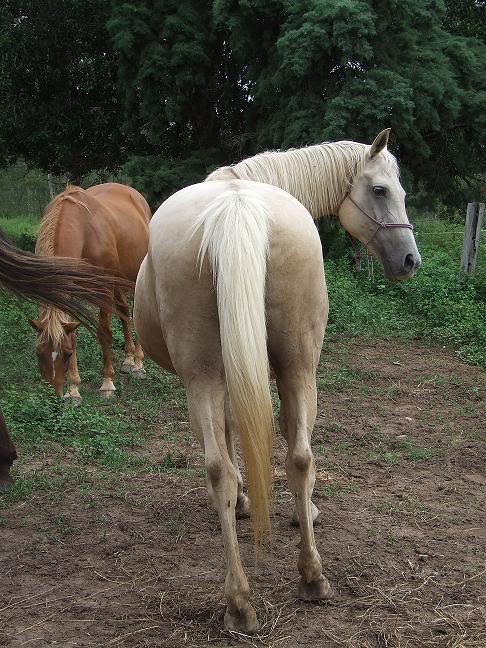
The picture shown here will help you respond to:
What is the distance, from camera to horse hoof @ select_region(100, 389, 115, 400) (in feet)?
21.3

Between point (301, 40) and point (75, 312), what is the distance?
911cm

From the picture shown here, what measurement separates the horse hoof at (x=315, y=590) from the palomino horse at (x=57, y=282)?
1.61 m

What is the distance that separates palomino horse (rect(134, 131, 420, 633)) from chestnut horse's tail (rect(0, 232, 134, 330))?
29.2 inches

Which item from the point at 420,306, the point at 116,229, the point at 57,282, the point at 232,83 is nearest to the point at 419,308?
the point at 420,306

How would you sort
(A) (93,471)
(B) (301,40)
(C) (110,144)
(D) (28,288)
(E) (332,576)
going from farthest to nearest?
(C) (110,144)
(B) (301,40)
(A) (93,471)
(D) (28,288)
(E) (332,576)

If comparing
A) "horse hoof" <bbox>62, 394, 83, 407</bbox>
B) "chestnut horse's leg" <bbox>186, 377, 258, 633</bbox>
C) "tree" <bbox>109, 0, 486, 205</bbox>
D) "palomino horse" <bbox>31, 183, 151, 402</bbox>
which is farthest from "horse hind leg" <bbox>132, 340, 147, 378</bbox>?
"tree" <bbox>109, 0, 486, 205</bbox>

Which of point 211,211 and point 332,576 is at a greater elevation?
point 211,211

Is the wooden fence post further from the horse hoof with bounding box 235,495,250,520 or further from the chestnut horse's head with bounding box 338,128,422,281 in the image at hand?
the horse hoof with bounding box 235,495,250,520

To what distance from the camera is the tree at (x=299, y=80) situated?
11430mm

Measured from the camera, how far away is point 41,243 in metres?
6.35

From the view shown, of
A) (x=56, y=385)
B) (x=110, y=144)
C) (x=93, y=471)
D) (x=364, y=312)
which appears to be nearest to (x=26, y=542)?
(x=93, y=471)

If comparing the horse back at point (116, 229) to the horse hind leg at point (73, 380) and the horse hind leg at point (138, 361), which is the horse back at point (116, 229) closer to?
the horse hind leg at point (138, 361)

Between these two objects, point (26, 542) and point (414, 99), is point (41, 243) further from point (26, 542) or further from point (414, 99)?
point (414, 99)

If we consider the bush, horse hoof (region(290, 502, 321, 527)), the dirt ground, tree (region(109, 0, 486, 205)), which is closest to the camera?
the dirt ground
